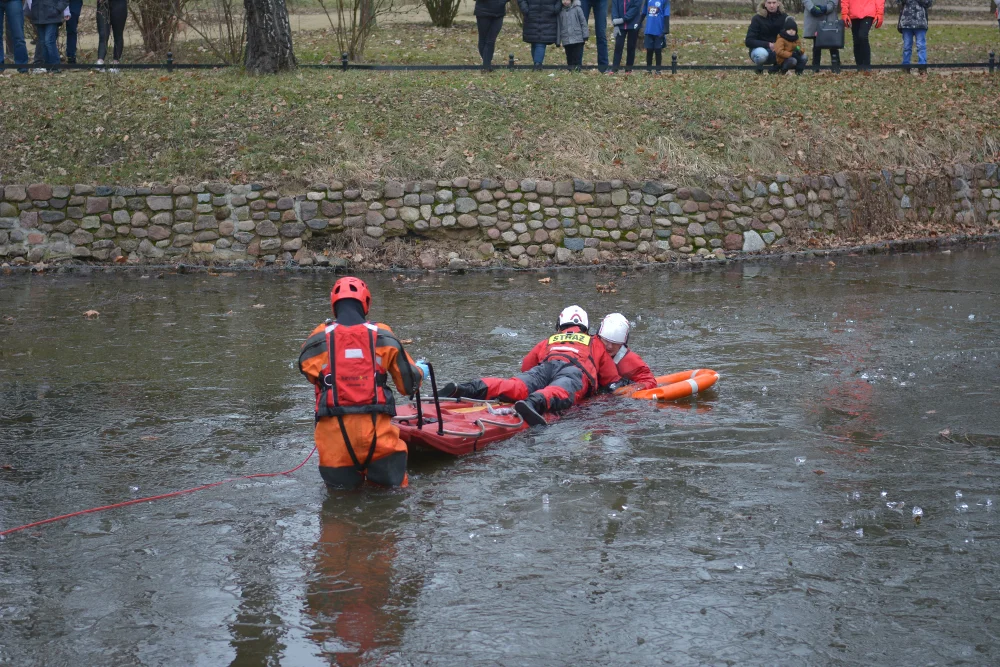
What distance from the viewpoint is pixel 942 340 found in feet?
35.6

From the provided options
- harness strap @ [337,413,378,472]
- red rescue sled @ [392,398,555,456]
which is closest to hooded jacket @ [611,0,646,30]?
red rescue sled @ [392,398,555,456]

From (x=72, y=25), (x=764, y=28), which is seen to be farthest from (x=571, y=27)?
(x=72, y=25)

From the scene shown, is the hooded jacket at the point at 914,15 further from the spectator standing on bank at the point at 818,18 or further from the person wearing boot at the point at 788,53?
the person wearing boot at the point at 788,53

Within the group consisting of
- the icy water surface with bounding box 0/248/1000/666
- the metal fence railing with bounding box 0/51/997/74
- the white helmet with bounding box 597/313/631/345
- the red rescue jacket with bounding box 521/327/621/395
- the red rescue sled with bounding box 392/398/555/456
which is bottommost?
the icy water surface with bounding box 0/248/1000/666

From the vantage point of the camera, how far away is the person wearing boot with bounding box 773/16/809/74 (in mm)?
20000

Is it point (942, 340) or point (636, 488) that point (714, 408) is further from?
point (942, 340)

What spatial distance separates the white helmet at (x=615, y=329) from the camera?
924 centimetres

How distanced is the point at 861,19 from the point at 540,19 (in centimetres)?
629

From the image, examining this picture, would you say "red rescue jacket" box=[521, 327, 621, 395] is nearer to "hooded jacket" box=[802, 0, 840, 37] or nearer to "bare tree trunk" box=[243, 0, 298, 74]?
"bare tree trunk" box=[243, 0, 298, 74]

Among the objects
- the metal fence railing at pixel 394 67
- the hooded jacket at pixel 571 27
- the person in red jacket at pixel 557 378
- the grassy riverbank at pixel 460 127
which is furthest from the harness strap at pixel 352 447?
the hooded jacket at pixel 571 27

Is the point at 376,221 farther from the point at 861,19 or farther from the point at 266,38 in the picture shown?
the point at 861,19

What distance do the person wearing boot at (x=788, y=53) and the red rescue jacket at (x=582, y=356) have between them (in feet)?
42.0

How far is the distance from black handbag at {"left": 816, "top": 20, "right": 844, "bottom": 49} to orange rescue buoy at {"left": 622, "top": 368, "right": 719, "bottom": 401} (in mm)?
13222

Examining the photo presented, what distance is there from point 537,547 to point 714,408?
10.3 ft
